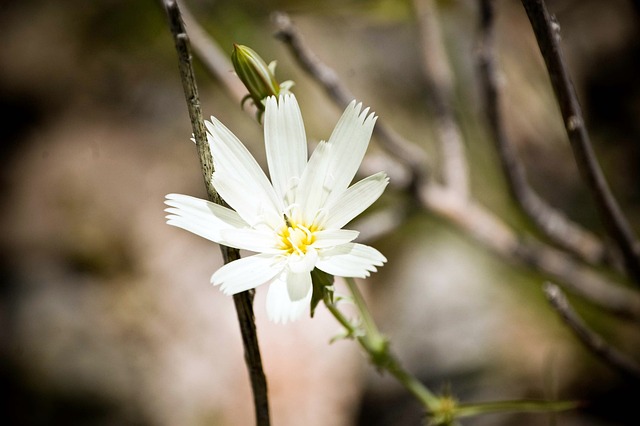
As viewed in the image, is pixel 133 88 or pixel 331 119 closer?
pixel 331 119

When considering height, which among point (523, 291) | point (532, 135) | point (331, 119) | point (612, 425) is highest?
point (331, 119)

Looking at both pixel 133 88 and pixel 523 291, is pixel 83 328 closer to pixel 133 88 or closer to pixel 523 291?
pixel 133 88

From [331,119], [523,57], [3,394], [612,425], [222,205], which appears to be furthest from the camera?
[523,57]

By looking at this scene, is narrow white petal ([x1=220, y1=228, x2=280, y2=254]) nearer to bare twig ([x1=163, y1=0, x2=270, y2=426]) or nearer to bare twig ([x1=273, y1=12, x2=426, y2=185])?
bare twig ([x1=163, y1=0, x2=270, y2=426])

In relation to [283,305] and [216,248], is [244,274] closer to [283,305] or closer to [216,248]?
[283,305]

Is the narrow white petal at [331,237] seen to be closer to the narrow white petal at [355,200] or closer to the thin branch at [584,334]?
the narrow white petal at [355,200]

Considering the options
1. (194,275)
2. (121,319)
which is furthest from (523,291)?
(121,319)

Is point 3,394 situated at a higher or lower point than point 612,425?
higher
